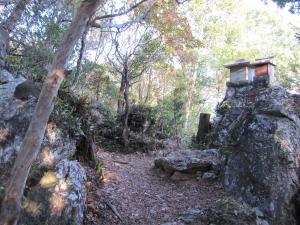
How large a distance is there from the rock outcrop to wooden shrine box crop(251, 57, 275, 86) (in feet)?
14.8

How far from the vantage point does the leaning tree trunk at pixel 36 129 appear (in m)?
2.42

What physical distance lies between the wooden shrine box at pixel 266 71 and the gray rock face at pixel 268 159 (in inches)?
38.8

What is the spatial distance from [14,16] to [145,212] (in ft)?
16.7

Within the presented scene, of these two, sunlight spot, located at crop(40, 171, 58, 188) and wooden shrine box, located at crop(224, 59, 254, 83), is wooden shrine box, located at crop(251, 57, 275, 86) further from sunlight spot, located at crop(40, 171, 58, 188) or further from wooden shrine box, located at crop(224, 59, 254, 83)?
sunlight spot, located at crop(40, 171, 58, 188)

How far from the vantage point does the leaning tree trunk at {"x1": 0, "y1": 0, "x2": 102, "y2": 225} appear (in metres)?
2.42

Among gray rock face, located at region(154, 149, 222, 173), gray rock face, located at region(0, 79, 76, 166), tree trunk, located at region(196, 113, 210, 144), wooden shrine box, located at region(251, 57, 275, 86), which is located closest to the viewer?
gray rock face, located at region(0, 79, 76, 166)

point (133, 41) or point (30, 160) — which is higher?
point (133, 41)

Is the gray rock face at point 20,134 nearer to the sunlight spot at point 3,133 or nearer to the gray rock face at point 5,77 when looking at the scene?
the sunlight spot at point 3,133

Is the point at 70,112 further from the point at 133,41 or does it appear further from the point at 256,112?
the point at 133,41

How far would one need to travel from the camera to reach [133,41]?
8.84 meters

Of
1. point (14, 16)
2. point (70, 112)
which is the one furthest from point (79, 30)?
point (14, 16)

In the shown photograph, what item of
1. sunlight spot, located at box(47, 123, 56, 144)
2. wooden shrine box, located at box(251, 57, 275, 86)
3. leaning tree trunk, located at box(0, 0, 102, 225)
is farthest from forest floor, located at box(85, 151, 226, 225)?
wooden shrine box, located at box(251, 57, 275, 86)

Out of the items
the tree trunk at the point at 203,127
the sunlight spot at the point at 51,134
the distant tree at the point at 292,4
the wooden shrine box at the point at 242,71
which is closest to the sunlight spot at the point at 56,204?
the sunlight spot at the point at 51,134

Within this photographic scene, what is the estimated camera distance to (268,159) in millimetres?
4195
